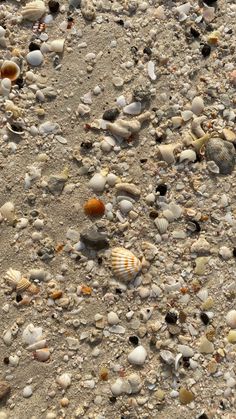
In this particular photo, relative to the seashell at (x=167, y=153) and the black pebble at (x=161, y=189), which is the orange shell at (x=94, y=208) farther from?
the seashell at (x=167, y=153)

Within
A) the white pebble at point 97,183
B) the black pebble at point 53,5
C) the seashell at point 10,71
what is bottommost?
the white pebble at point 97,183

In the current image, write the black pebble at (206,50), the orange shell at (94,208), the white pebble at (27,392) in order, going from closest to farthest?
the white pebble at (27,392), the orange shell at (94,208), the black pebble at (206,50)

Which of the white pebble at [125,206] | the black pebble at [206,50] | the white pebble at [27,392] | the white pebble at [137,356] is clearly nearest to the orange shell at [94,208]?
the white pebble at [125,206]

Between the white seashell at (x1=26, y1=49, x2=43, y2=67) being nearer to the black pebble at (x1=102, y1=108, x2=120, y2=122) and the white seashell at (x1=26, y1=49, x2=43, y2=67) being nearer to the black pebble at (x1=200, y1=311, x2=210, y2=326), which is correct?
the black pebble at (x1=102, y1=108, x2=120, y2=122)

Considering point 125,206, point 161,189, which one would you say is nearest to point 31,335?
point 125,206

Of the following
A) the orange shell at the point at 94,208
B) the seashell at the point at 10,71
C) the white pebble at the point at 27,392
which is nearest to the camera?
the white pebble at the point at 27,392

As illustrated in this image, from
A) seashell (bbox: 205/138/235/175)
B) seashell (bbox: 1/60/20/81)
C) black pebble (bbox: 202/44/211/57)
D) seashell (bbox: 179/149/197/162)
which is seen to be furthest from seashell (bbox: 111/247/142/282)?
black pebble (bbox: 202/44/211/57)

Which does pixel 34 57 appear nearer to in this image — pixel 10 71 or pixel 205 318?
pixel 10 71

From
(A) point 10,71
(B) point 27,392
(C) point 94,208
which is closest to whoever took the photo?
(B) point 27,392
